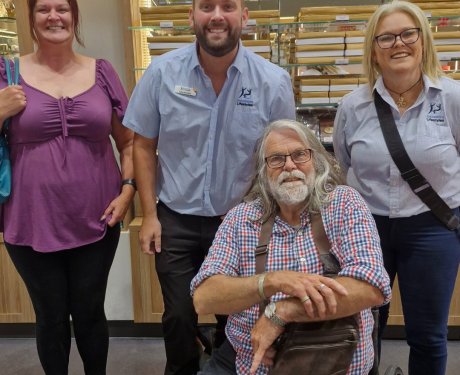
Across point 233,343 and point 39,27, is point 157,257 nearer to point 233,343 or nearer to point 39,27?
point 233,343

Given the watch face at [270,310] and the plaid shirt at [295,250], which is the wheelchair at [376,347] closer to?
the plaid shirt at [295,250]

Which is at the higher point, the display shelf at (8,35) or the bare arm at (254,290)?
the display shelf at (8,35)

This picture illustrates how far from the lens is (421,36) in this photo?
1776 millimetres

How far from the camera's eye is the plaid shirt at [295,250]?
56.9 inches

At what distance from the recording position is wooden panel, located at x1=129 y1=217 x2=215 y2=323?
285cm

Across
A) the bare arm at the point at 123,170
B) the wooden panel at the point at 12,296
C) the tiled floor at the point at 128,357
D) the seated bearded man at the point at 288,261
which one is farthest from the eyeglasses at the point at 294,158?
the wooden panel at the point at 12,296

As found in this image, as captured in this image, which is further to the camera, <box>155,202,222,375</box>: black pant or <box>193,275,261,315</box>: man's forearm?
<box>155,202,222,375</box>: black pant

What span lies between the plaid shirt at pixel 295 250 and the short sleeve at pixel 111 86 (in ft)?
2.16

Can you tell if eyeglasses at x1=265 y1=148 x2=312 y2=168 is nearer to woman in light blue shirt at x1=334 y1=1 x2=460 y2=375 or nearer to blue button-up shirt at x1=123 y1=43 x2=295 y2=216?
blue button-up shirt at x1=123 y1=43 x2=295 y2=216

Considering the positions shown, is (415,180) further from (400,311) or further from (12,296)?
(12,296)

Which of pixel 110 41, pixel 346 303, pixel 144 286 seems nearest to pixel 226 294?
pixel 346 303

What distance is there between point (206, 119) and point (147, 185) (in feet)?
1.23

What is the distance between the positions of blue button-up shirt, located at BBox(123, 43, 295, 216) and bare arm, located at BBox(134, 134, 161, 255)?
0.06 metres

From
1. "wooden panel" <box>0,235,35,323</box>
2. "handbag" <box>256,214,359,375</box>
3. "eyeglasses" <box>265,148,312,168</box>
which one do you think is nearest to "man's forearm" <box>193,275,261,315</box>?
"handbag" <box>256,214,359,375</box>
